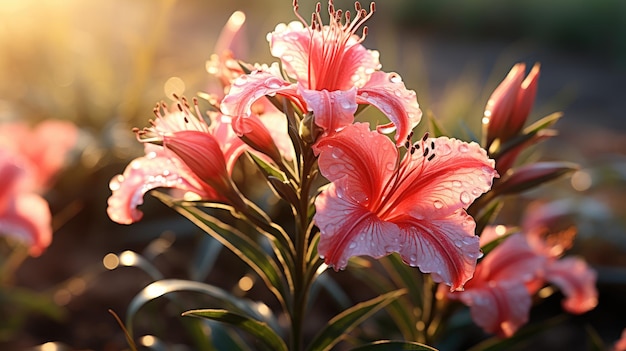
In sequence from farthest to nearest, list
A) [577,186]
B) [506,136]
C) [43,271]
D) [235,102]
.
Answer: [577,186] → [43,271] → [506,136] → [235,102]

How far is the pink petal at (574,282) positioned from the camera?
1330 millimetres

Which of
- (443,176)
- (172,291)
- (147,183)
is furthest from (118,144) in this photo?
(443,176)

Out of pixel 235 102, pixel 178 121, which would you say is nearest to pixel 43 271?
pixel 178 121

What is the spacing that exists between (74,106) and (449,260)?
77.0 inches

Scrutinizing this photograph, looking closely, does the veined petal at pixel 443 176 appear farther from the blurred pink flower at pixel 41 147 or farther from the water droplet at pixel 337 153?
the blurred pink flower at pixel 41 147

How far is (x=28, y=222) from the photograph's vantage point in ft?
4.78

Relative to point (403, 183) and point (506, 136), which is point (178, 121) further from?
point (506, 136)

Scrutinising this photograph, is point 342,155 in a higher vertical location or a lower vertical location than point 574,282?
higher

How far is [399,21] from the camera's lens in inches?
275

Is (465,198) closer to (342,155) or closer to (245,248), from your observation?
(342,155)

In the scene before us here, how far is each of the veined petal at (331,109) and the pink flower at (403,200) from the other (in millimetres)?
42

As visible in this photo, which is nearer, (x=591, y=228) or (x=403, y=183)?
(x=403, y=183)

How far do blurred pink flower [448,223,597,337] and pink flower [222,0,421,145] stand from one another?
0.37 metres

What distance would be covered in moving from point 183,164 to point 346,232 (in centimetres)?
28
